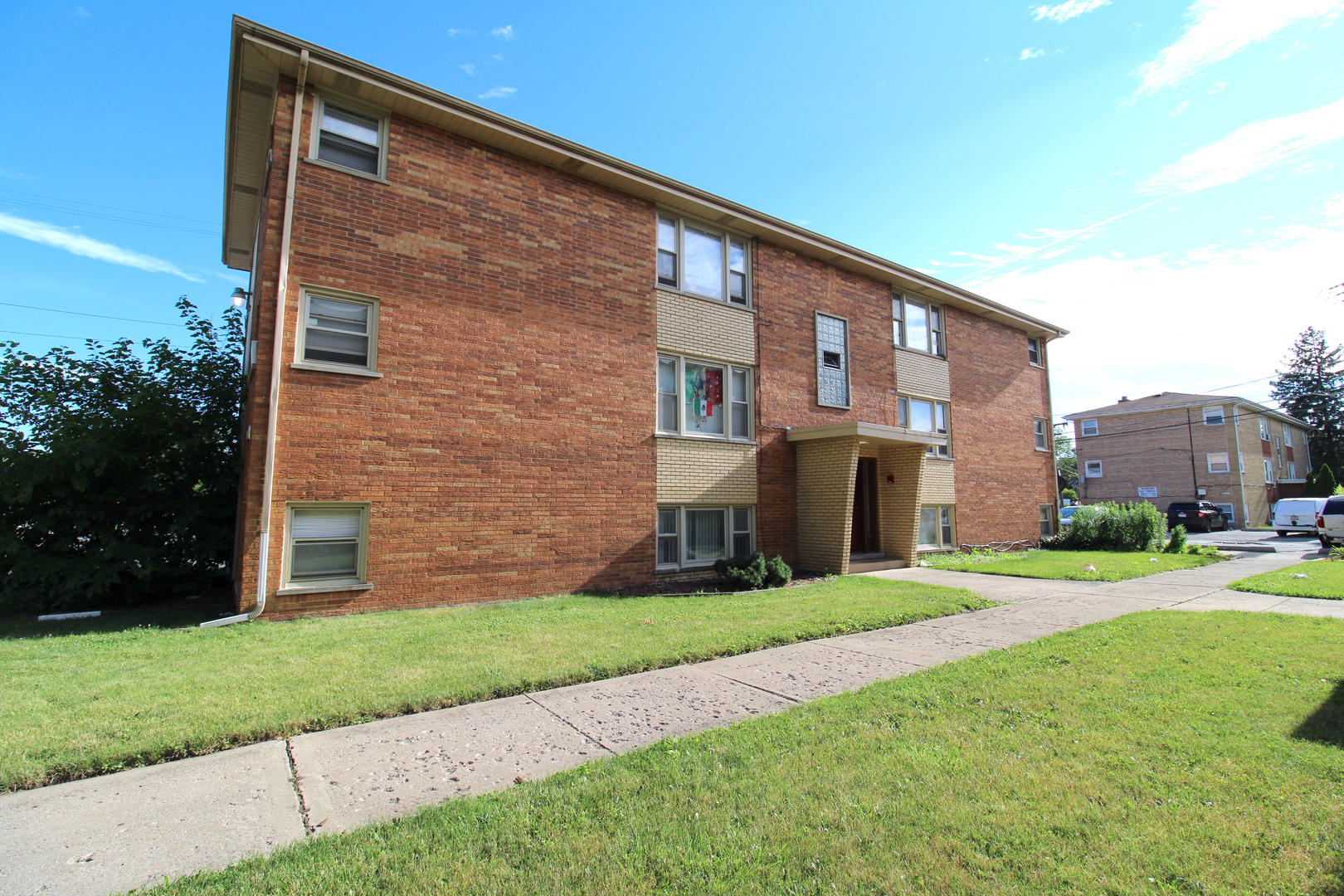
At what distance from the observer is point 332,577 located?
920cm

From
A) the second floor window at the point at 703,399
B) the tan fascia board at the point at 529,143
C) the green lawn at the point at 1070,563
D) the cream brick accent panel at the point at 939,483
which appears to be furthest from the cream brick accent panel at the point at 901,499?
the tan fascia board at the point at 529,143

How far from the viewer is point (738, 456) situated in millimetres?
13688

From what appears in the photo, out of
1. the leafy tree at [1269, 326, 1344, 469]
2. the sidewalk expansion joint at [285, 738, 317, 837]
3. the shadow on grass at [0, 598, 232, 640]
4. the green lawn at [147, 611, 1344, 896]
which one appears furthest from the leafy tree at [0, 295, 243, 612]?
the leafy tree at [1269, 326, 1344, 469]

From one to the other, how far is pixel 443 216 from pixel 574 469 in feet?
15.0

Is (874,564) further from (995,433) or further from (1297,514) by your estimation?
(1297,514)

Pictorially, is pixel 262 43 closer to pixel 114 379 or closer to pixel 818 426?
pixel 114 379

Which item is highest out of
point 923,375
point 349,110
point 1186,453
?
point 349,110

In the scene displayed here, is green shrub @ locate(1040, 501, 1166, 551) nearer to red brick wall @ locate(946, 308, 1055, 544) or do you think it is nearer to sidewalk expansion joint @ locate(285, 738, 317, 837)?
red brick wall @ locate(946, 308, 1055, 544)

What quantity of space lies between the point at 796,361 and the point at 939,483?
6.41m

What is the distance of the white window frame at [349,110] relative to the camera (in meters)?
9.59

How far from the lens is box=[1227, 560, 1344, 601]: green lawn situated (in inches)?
415

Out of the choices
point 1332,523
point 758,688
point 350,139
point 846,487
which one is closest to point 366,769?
point 758,688

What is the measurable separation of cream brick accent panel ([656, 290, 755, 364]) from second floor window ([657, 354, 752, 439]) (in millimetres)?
238

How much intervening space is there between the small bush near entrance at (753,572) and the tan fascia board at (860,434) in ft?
9.77
